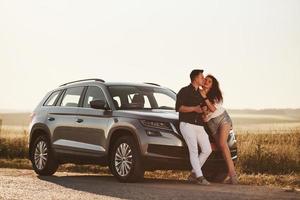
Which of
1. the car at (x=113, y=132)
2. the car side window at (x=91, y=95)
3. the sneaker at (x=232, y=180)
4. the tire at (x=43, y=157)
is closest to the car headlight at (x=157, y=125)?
the car at (x=113, y=132)

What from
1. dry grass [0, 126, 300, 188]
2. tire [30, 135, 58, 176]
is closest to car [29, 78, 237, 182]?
tire [30, 135, 58, 176]

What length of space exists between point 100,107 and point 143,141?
1397 mm

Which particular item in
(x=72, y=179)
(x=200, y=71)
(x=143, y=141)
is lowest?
(x=72, y=179)

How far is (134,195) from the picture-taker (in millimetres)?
10820

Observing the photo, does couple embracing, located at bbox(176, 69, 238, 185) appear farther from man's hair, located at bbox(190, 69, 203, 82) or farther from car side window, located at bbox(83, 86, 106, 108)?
car side window, located at bbox(83, 86, 106, 108)

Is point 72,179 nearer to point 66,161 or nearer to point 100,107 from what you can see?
point 66,161

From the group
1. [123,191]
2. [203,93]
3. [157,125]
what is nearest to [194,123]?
[157,125]

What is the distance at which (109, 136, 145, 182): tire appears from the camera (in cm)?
1277

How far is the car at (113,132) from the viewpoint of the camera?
1270 centimetres

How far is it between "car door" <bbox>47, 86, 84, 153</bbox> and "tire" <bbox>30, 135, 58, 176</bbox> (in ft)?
1.00

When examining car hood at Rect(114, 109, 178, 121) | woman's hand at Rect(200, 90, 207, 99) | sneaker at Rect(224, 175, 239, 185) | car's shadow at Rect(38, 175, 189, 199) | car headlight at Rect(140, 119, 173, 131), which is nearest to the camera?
car's shadow at Rect(38, 175, 189, 199)

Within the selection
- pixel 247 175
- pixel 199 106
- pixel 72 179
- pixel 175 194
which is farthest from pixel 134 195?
pixel 247 175

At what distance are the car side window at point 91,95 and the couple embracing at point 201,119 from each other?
6.62 ft

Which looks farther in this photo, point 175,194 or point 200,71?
point 200,71
